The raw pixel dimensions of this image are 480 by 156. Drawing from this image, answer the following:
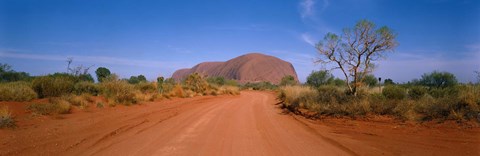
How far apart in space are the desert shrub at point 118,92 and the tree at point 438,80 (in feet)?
82.3

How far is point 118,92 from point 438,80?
2668 centimetres

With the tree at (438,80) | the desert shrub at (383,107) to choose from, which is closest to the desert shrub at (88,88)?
the desert shrub at (383,107)

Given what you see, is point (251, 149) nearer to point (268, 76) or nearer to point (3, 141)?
point (3, 141)

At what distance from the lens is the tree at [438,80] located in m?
24.8

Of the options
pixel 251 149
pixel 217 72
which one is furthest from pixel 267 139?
pixel 217 72

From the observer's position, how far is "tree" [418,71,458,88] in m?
24.8

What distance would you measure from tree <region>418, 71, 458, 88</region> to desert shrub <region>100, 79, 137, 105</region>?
82.3 ft

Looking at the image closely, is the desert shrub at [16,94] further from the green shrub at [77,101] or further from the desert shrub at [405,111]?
the desert shrub at [405,111]

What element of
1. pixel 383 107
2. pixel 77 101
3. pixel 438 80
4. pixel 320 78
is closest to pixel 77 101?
pixel 77 101

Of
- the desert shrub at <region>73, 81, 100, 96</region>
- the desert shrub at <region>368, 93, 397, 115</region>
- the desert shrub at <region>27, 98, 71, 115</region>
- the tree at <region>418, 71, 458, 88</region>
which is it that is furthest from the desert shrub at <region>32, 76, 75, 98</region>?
the tree at <region>418, 71, 458, 88</region>

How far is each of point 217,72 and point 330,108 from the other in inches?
5321

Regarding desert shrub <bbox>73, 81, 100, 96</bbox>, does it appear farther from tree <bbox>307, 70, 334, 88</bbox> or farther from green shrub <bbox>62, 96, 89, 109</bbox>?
tree <bbox>307, 70, 334, 88</bbox>

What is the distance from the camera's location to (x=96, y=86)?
59.6ft

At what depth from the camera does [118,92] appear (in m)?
17.7
